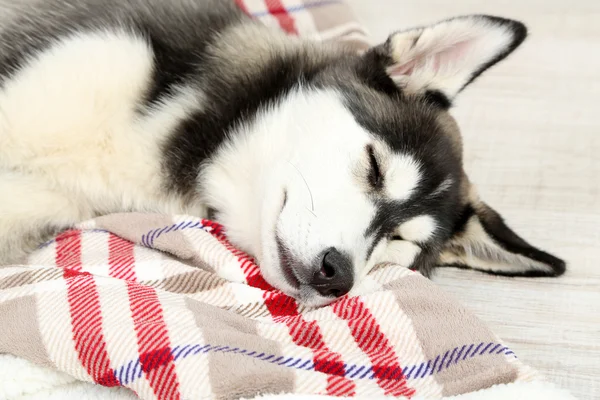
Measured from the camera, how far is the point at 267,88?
6.27 ft

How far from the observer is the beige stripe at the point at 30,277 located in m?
1.54

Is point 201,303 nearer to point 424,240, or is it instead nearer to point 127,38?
point 424,240

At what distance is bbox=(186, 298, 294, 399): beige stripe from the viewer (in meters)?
1.29

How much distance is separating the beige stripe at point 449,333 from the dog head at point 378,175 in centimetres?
14

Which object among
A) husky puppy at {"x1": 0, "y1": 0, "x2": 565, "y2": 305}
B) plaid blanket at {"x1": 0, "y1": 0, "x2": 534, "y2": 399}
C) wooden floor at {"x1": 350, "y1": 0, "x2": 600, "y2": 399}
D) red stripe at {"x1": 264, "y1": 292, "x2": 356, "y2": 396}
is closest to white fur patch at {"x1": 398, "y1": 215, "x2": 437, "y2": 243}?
husky puppy at {"x1": 0, "y1": 0, "x2": 565, "y2": 305}

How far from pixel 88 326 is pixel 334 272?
0.54 m

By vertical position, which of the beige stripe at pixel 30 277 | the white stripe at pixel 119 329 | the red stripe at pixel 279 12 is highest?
the red stripe at pixel 279 12

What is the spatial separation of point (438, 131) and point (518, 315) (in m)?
0.53

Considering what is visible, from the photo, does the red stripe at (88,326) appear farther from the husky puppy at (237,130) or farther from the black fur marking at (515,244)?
the black fur marking at (515,244)

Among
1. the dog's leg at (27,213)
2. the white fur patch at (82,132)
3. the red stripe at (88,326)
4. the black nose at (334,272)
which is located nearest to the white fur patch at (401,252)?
the black nose at (334,272)

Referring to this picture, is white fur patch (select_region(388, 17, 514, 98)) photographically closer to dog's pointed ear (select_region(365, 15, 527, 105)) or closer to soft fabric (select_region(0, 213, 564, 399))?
dog's pointed ear (select_region(365, 15, 527, 105))

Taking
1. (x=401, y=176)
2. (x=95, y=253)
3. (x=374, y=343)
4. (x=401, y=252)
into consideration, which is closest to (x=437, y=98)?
(x=401, y=176)

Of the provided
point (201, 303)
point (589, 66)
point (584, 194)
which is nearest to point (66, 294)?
point (201, 303)

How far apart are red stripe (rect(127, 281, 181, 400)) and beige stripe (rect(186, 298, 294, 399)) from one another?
7cm
